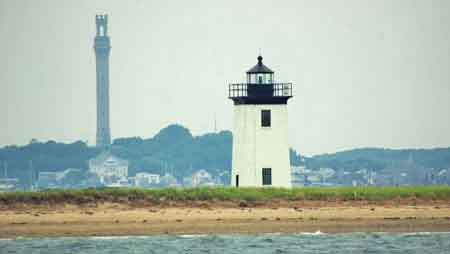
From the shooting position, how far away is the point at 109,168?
150 metres

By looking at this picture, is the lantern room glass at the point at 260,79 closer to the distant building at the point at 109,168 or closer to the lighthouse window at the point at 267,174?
the lighthouse window at the point at 267,174

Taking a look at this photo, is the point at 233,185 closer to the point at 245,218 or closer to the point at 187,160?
the point at 245,218

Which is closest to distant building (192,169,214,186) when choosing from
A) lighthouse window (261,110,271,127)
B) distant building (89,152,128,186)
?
distant building (89,152,128,186)

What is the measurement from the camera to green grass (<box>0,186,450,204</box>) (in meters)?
53.5

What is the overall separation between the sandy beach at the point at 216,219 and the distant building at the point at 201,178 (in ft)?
285

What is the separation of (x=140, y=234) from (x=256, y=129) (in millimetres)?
9234

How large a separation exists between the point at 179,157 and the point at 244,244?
108 metres

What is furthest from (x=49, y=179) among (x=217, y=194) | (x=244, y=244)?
(x=244, y=244)

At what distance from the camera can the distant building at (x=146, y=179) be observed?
147 metres

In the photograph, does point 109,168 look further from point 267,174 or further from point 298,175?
point 267,174

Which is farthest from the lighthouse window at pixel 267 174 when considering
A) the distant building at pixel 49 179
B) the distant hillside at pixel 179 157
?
the distant building at pixel 49 179

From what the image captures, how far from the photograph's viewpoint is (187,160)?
156 meters

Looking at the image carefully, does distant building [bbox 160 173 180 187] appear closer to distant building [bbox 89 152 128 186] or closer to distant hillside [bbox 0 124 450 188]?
distant hillside [bbox 0 124 450 188]

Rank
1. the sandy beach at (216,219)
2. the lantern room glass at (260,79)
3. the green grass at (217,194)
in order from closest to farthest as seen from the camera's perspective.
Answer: the sandy beach at (216,219), the green grass at (217,194), the lantern room glass at (260,79)
